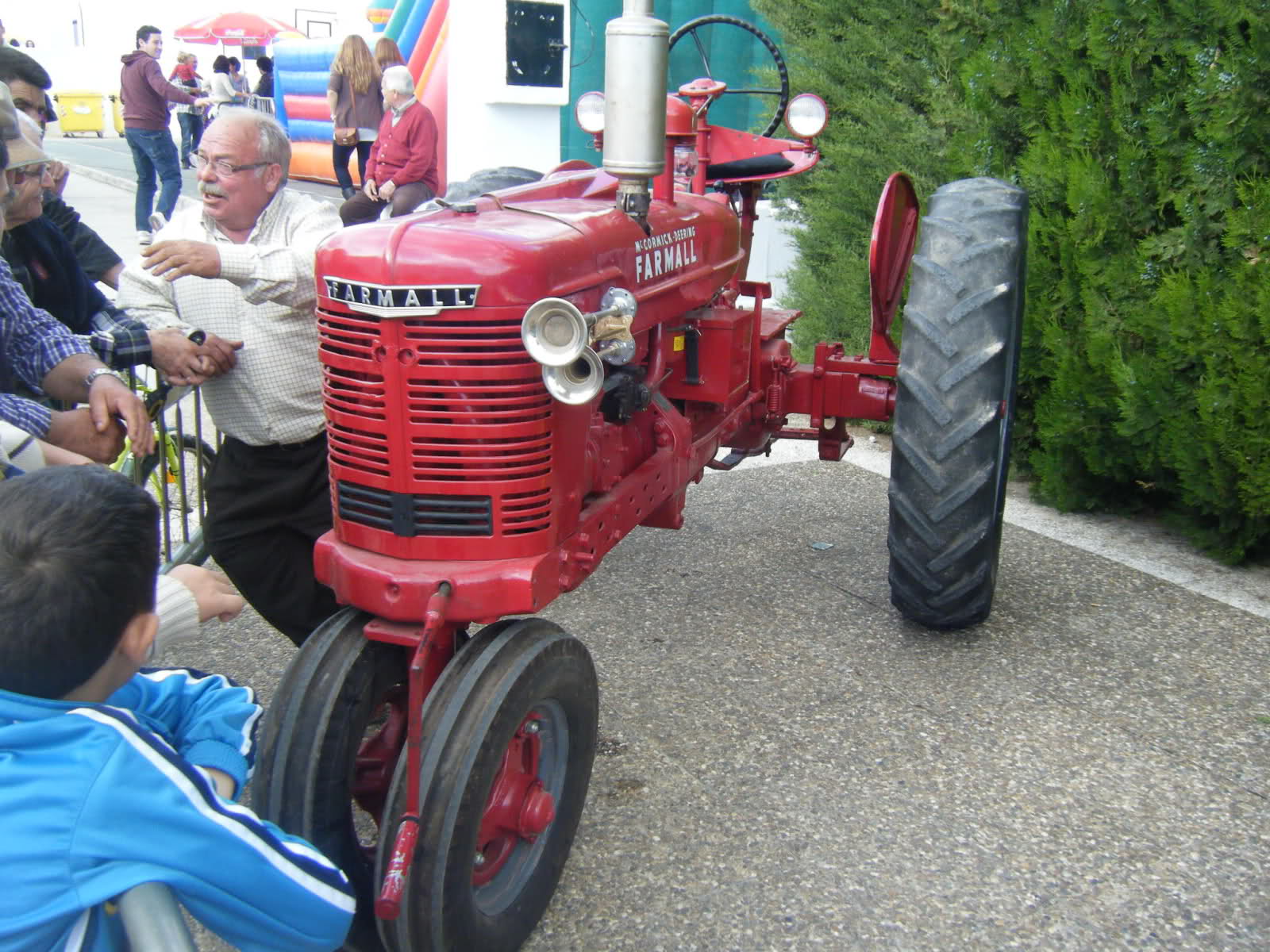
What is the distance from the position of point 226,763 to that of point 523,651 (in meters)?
0.60

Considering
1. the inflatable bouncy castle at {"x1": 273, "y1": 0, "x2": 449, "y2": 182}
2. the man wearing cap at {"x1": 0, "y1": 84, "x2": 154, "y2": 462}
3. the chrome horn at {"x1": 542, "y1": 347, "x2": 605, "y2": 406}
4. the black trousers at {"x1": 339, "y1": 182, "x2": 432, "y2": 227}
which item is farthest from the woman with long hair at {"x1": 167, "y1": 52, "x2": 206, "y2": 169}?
the chrome horn at {"x1": 542, "y1": 347, "x2": 605, "y2": 406}

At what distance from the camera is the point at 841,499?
16.2 feet

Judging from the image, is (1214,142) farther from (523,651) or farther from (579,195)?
(523,651)

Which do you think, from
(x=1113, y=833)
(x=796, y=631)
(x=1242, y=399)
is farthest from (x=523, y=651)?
(x=1242, y=399)

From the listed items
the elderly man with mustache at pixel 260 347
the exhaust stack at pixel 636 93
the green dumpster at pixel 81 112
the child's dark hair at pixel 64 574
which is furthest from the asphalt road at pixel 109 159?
the child's dark hair at pixel 64 574

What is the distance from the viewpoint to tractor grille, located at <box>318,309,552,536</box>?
7.01ft

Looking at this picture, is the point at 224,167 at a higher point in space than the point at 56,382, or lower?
higher

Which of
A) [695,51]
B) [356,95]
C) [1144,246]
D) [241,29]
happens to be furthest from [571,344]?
[241,29]

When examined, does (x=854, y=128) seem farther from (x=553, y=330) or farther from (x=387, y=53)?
(x=387, y=53)

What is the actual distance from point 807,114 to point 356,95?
22.7 feet

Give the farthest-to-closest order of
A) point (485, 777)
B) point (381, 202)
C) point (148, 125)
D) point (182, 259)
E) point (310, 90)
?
point (310, 90) → point (148, 125) → point (381, 202) → point (182, 259) → point (485, 777)

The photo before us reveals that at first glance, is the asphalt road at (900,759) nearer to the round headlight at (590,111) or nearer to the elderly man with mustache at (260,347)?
the elderly man with mustache at (260,347)

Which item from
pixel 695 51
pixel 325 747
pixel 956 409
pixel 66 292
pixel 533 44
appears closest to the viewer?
pixel 325 747

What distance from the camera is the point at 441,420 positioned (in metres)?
2.18
